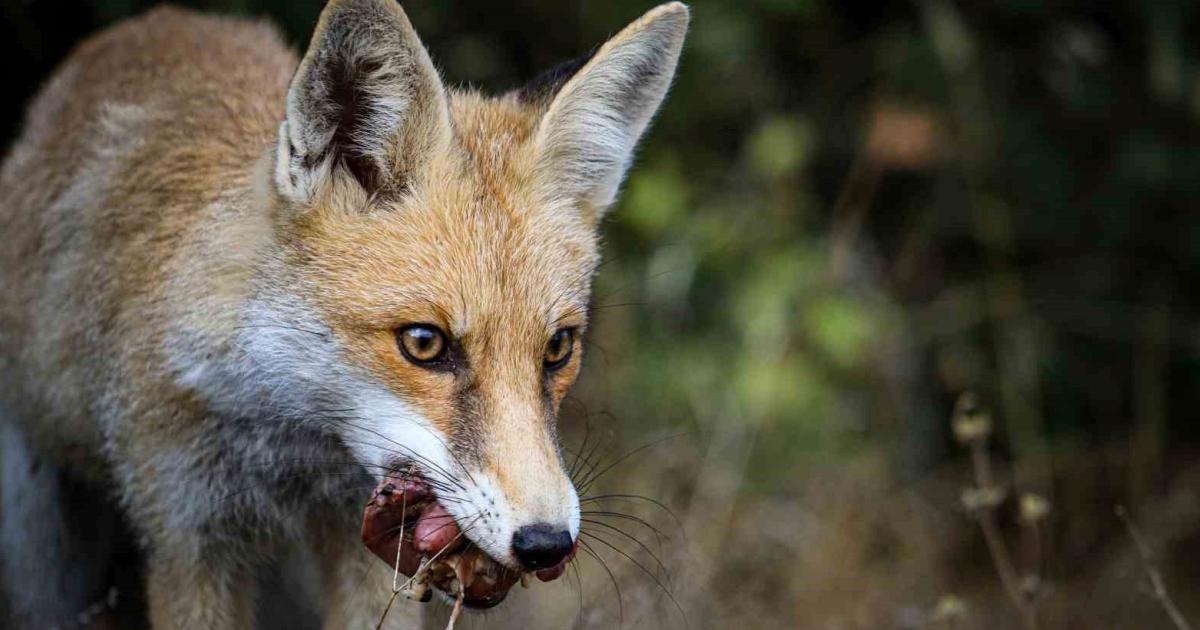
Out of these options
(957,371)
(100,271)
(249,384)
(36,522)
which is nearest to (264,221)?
(249,384)

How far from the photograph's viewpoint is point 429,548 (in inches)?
140

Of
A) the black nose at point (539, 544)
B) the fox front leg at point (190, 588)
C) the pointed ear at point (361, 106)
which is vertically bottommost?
the fox front leg at point (190, 588)

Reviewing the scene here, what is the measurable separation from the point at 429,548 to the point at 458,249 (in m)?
0.85

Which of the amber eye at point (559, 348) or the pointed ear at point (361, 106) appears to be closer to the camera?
the pointed ear at point (361, 106)

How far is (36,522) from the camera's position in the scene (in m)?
5.29

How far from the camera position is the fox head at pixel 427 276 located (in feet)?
11.5

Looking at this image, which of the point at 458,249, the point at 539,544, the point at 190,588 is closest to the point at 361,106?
the point at 458,249

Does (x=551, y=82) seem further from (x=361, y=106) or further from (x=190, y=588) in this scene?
(x=190, y=588)

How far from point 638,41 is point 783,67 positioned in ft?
15.6

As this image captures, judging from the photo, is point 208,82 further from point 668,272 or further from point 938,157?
point 938,157

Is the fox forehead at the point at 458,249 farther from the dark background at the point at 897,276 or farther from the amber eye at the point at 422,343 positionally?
the dark background at the point at 897,276

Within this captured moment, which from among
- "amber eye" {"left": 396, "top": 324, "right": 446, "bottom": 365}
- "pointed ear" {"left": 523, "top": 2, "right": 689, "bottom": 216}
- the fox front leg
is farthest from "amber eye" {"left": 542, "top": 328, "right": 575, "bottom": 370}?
the fox front leg

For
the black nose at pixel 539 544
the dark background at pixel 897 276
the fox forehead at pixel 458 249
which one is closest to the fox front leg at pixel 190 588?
the fox forehead at pixel 458 249

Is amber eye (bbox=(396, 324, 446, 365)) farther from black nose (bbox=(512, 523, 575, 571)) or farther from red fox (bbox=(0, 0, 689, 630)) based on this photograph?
black nose (bbox=(512, 523, 575, 571))
